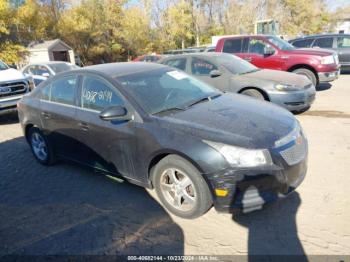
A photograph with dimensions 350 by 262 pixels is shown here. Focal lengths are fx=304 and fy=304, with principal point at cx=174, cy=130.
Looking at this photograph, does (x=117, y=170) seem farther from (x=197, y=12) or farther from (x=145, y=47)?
→ (x=197, y=12)

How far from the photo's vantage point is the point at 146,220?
3.27 m

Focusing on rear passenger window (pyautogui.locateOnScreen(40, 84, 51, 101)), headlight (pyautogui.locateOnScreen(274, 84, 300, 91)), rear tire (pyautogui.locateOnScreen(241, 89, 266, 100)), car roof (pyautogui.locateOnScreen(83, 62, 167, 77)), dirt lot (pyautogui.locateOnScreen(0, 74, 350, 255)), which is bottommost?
dirt lot (pyautogui.locateOnScreen(0, 74, 350, 255))

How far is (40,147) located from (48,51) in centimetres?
2603

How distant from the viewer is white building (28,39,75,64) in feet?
92.2

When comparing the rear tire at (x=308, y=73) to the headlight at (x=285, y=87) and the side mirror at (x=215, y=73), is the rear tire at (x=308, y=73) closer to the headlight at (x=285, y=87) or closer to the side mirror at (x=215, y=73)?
the headlight at (x=285, y=87)

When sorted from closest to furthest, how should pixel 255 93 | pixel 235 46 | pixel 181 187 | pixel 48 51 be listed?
pixel 181 187, pixel 255 93, pixel 235 46, pixel 48 51

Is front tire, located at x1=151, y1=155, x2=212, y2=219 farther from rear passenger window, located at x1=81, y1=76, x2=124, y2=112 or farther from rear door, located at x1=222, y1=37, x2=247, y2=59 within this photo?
rear door, located at x1=222, y1=37, x2=247, y2=59

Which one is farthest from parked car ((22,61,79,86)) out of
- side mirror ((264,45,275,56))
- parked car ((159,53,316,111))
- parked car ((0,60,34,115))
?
side mirror ((264,45,275,56))

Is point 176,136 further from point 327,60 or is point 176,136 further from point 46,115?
point 327,60

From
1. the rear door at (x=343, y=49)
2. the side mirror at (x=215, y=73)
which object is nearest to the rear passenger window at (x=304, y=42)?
Answer: the rear door at (x=343, y=49)

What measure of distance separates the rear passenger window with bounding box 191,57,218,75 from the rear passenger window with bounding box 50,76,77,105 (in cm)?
369

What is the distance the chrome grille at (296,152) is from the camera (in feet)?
9.69

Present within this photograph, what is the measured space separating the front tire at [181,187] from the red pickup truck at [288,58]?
24.3 feet

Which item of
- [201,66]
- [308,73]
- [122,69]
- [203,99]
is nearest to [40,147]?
[122,69]
